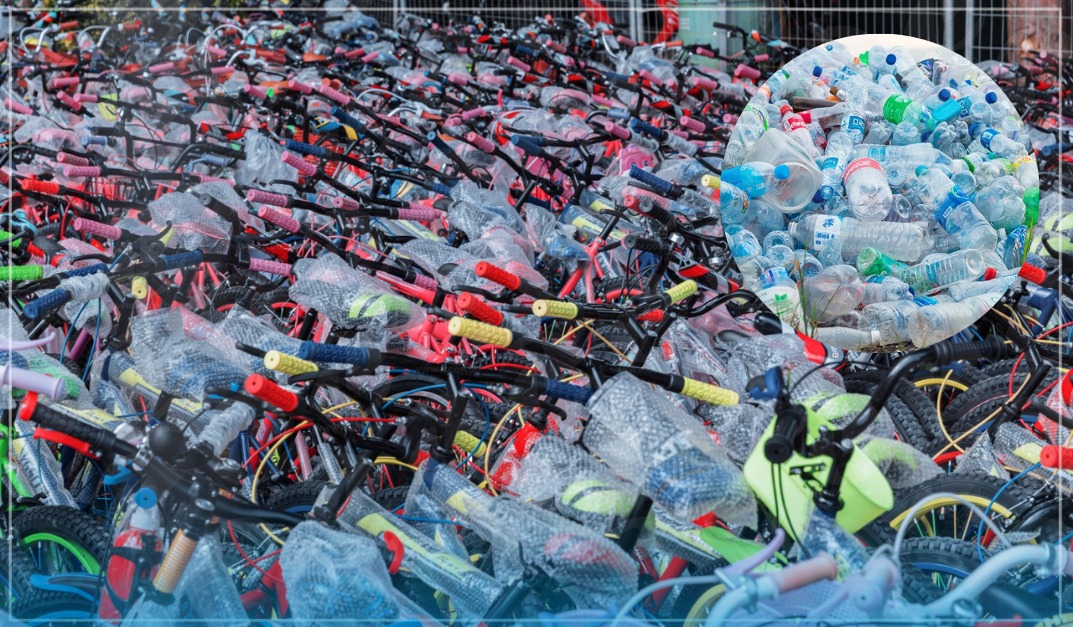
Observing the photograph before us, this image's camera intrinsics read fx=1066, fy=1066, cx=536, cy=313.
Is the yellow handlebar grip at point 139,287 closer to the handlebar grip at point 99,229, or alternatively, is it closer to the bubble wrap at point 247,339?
the bubble wrap at point 247,339

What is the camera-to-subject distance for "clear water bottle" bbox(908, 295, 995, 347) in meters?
3.10

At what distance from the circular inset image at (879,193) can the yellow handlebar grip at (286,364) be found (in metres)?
1.61

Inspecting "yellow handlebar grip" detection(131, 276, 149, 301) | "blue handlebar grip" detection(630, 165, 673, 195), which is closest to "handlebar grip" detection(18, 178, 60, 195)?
"yellow handlebar grip" detection(131, 276, 149, 301)

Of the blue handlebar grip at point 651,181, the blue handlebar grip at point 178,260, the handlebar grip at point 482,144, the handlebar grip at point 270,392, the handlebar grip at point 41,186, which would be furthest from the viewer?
the handlebar grip at point 482,144

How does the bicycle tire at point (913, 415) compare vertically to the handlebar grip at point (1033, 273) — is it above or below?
below

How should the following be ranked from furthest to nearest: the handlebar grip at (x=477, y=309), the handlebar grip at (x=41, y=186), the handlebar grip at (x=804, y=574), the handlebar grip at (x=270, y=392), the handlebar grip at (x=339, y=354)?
the handlebar grip at (x=41, y=186)
the handlebar grip at (x=477, y=309)
the handlebar grip at (x=339, y=354)
the handlebar grip at (x=270, y=392)
the handlebar grip at (x=804, y=574)

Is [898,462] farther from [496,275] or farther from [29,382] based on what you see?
[29,382]

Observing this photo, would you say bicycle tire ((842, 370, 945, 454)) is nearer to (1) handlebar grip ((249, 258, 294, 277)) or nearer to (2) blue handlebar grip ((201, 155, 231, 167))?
(1) handlebar grip ((249, 258, 294, 277))

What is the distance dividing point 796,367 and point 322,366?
3.98 ft

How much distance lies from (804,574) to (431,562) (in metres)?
0.80

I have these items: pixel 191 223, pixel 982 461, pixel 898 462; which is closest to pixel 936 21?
pixel 191 223

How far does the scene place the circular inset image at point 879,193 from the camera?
316cm

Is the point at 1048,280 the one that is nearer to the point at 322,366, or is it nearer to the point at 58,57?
the point at 322,366

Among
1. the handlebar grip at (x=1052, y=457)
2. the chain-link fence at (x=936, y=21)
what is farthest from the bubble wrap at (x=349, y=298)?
the chain-link fence at (x=936, y=21)
